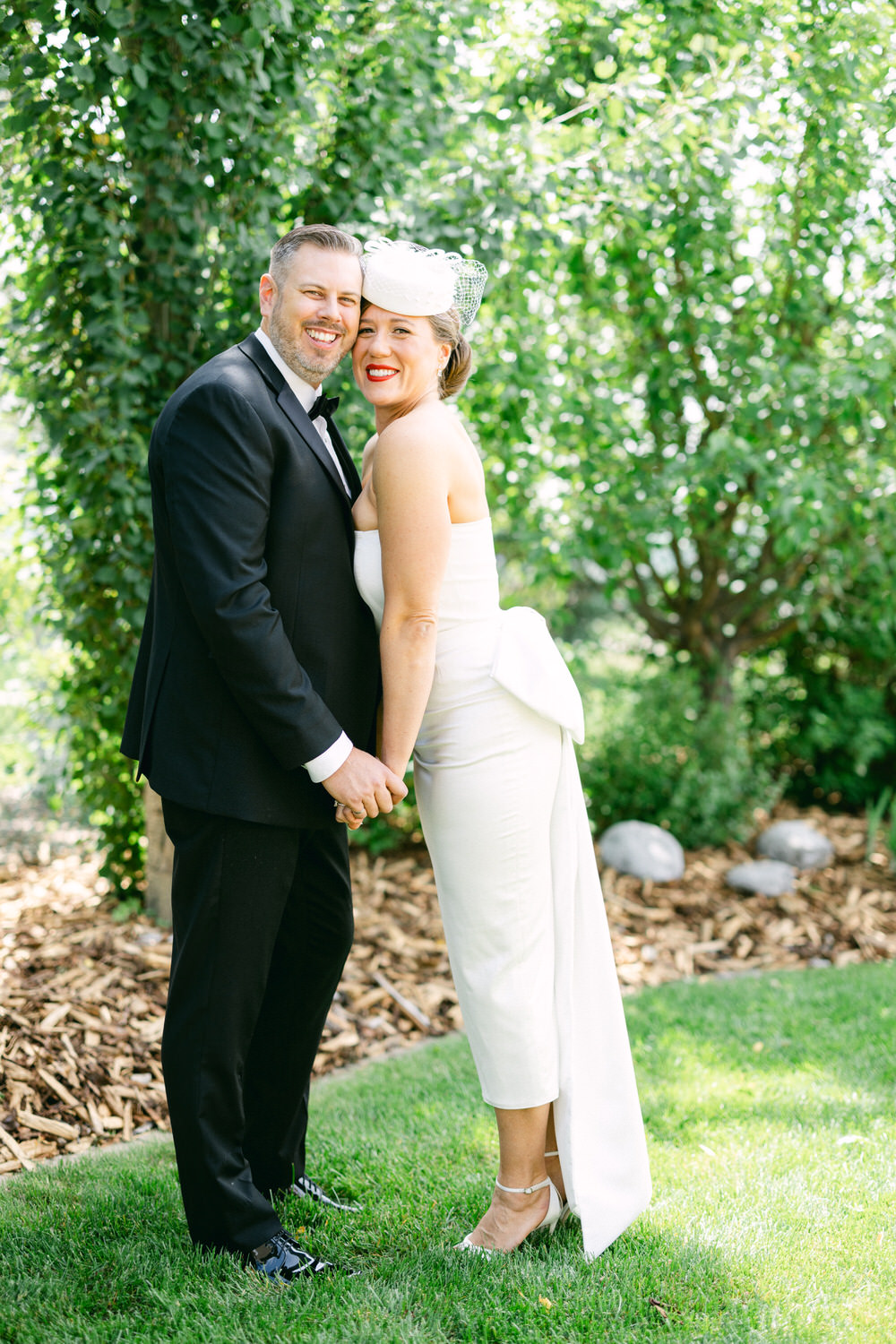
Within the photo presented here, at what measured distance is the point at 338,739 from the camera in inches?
93.6

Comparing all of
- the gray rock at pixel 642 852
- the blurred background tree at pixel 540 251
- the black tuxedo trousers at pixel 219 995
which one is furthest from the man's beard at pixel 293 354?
the gray rock at pixel 642 852

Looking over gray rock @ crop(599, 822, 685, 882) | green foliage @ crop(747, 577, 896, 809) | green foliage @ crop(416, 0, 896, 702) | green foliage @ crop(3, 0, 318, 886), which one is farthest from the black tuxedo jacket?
green foliage @ crop(747, 577, 896, 809)

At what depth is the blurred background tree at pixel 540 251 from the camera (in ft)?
12.4

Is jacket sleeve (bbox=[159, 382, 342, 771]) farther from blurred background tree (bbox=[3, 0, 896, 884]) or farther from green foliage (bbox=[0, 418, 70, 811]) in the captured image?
green foliage (bbox=[0, 418, 70, 811])

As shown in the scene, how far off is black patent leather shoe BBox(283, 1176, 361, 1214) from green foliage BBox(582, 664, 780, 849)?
3.93 m

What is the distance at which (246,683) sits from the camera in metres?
2.29

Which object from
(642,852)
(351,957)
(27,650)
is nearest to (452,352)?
(351,957)

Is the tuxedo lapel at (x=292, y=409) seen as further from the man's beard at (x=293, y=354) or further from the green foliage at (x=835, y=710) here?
the green foliage at (x=835, y=710)

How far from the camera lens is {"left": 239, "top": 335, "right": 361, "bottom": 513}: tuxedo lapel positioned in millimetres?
2439

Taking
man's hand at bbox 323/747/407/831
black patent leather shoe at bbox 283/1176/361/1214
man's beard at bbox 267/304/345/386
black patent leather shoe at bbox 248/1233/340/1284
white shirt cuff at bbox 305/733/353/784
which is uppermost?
man's beard at bbox 267/304/345/386

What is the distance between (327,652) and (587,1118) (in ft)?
4.19

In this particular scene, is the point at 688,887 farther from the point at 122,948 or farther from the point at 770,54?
the point at 770,54

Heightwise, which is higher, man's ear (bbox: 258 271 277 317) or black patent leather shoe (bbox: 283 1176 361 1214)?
man's ear (bbox: 258 271 277 317)

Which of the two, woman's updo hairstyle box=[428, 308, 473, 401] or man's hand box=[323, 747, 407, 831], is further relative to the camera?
woman's updo hairstyle box=[428, 308, 473, 401]
